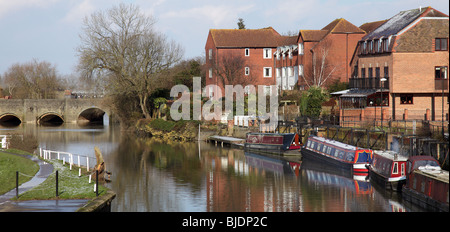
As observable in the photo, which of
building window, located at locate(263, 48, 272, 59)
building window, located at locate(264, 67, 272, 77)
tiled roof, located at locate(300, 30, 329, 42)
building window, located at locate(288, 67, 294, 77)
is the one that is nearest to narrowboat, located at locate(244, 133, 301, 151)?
tiled roof, located at locate(300, 30, 329, 42)

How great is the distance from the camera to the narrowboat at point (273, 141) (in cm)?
4238

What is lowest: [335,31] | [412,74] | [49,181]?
[49,181]

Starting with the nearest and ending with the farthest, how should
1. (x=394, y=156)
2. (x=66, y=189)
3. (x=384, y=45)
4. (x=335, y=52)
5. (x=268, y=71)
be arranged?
(x=66, y=189) → (x=394, y=156) → (x=384, y=45) → (x=335, y=52) → (x=268, y=71)

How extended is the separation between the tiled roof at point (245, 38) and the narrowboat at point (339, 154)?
3239 centimetres

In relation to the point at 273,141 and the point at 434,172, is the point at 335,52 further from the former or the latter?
the point at 434,172

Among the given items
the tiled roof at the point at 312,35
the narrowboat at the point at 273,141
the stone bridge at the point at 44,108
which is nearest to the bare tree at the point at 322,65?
the tiled roof at the point at 312,35

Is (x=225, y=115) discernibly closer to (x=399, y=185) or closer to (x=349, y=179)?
(x=349, y=179)

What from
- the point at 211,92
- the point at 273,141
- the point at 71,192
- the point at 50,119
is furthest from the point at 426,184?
the point at 50,119

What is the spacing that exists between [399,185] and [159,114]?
43729 millimetres

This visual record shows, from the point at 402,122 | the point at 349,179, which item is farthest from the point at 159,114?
the point at 349,179

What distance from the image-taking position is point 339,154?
3444 cm

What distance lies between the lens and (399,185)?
2652 cm

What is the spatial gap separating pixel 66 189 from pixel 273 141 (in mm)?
23311

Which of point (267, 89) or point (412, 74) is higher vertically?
point (412, 74)
